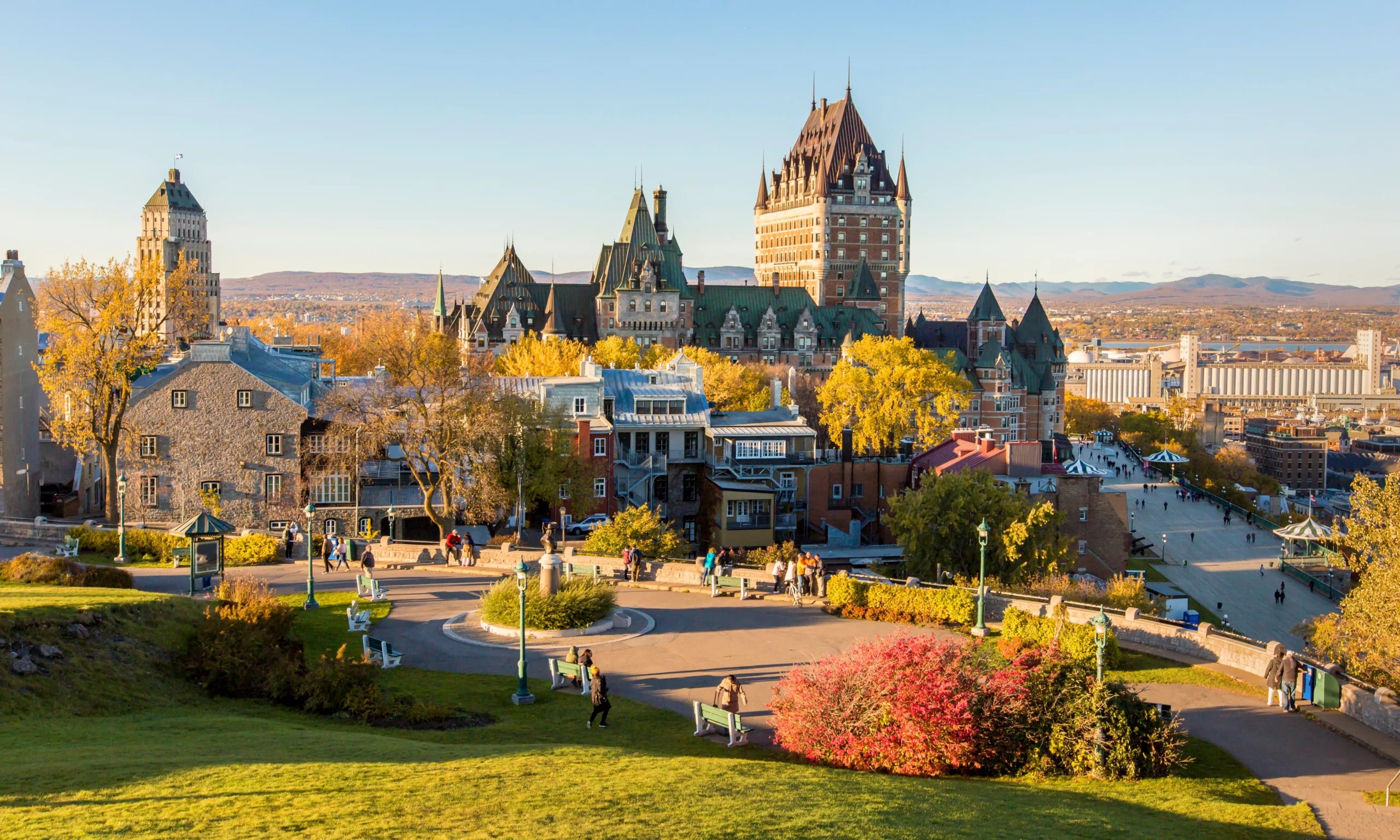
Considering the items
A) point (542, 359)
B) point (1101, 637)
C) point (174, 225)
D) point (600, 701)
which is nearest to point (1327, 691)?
point (1101, 637)

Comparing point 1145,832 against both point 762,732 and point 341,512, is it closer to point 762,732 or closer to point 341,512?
point 762,732

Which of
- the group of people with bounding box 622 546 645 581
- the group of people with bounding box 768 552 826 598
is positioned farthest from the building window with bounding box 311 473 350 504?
the group of people with bounding box 768 552 826 598

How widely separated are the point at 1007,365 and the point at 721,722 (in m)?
113

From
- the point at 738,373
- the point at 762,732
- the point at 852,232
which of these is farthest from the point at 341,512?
the point at 852,232

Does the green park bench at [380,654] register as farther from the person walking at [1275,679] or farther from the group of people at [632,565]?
the person walking at [1275,679]

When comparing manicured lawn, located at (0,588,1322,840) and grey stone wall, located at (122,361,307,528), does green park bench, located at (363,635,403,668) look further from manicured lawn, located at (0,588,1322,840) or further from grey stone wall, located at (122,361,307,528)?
grey stone wall, located at (122,361,307,528)

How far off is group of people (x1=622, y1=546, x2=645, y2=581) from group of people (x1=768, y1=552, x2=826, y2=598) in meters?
4.25

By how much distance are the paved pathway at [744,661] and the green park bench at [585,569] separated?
1208 mm

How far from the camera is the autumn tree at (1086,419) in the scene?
18425 cm

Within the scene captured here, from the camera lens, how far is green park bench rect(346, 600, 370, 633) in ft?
93.1

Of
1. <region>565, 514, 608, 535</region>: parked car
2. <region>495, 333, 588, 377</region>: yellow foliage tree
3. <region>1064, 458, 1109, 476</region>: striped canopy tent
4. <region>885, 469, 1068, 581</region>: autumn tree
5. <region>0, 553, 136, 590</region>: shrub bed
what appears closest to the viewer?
<region>0, 553, 136, 590</region>: shrub bed

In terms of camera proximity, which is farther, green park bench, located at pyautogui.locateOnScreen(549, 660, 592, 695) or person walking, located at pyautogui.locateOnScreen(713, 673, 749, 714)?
green park bench, located at pyautogui.locateOnScreen(549, 660, 592, 695)

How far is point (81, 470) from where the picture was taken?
178 feet

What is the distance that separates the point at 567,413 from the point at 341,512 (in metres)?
12.7
